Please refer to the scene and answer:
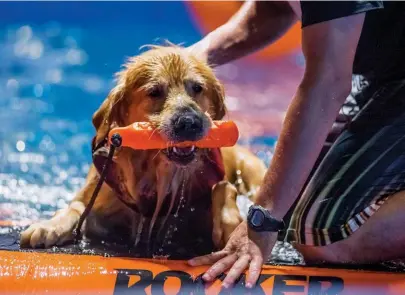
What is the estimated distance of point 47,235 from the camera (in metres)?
2.82

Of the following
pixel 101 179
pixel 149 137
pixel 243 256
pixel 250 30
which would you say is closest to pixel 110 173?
pixel 101 179

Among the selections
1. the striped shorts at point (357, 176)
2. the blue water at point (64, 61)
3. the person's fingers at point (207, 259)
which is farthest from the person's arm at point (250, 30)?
the blue water at point (64, 61)

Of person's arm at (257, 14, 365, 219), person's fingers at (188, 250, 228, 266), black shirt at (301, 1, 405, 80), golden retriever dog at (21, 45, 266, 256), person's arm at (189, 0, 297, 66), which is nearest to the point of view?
person's arm at (257, 14, 365, 219)

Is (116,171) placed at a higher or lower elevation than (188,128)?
lower

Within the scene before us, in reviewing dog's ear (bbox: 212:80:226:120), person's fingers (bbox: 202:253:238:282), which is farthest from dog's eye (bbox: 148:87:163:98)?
person's fingers (bbox: 202:253:238:282)

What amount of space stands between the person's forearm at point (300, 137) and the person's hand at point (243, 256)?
3.8 inches

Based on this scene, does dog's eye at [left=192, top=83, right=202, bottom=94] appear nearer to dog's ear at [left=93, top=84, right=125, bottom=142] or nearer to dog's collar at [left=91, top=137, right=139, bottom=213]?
dog's ear at [left=93, top=84, right=125, bottom=142]

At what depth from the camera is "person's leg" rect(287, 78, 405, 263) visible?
260cm

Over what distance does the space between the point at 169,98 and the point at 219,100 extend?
29cm

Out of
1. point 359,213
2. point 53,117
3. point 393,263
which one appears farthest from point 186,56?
point 53,117

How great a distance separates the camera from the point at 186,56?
3.01 m

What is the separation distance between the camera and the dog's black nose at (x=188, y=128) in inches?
107

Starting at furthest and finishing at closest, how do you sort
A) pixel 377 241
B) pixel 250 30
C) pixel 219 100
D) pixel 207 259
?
1. pixel 250 30
2. pixel 219 100
3. pixel 377 241
4. pixel 207 259

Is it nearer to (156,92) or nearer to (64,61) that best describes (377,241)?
(156,92)
